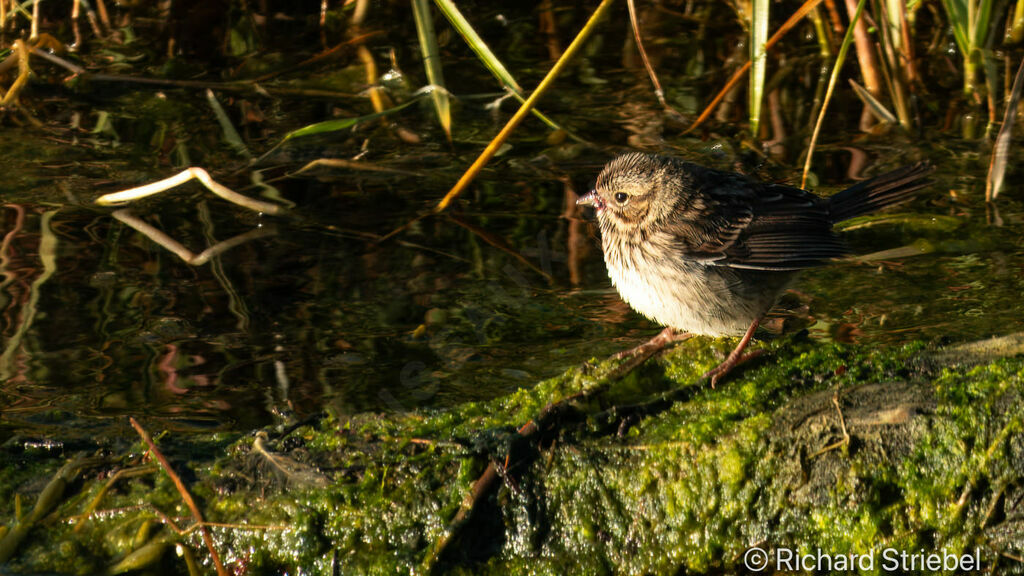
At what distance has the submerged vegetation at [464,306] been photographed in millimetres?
3350

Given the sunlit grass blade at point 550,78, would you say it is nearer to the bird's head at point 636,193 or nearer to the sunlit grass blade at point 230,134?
the bird's head at point 636,193

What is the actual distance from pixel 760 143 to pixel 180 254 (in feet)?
12.5

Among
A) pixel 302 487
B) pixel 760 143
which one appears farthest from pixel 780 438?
pixel 760 143

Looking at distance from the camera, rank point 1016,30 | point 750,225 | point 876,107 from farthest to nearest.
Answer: point 1016,30 → point 876,107 → point 750,225

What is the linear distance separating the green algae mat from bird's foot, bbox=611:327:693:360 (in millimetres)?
396

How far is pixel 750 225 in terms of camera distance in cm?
457

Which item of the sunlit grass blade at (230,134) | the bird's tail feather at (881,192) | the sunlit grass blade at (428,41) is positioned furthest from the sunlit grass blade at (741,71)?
the sunlit grass blade at (230,134)

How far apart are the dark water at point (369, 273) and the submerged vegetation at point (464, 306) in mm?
23

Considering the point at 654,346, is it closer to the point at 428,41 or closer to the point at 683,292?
the point at 683,292

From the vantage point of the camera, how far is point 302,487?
11.3 feet

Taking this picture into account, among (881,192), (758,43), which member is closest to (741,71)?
(758,43)

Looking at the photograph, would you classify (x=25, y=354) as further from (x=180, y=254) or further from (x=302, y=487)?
(x=302, y=487)

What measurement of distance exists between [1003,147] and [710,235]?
2.15 m

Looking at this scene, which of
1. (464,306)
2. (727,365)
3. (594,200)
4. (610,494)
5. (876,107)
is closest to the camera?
(610,494)
